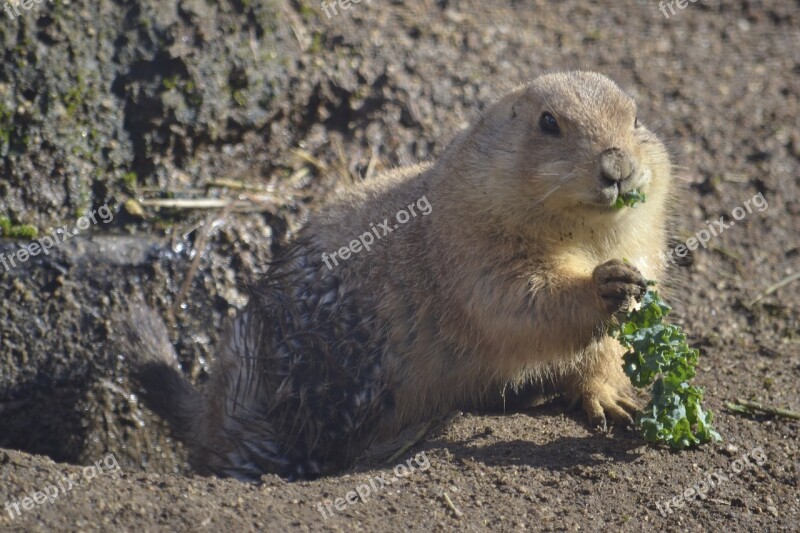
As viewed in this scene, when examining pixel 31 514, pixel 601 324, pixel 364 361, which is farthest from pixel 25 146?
pixel 601 324

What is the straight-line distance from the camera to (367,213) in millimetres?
6742

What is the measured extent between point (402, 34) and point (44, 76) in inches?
131

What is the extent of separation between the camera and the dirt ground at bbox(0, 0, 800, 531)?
201 inches

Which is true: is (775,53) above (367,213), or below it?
above

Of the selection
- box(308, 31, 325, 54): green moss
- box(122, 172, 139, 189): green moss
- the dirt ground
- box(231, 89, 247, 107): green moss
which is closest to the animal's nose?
the dirt ground

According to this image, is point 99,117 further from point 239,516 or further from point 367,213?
point 239,516

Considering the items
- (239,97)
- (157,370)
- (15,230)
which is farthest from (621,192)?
(15,230)

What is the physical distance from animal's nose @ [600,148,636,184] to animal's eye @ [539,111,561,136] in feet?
1.58

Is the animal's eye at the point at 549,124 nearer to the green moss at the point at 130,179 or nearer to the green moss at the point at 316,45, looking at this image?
the green moss at the point at 316,45

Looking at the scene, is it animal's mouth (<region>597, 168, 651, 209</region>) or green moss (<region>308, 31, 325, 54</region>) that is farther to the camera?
green moss (<region>308, 31, 325, 54</region>)

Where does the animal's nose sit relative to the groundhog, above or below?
above

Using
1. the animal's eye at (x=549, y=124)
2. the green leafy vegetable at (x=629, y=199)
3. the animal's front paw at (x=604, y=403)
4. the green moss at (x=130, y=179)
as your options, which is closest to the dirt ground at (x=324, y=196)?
the green moss at (x=130, y=179)

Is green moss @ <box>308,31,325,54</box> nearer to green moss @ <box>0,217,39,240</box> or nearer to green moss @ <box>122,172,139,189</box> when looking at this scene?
green moss @ <box>122,172,139,189</box>

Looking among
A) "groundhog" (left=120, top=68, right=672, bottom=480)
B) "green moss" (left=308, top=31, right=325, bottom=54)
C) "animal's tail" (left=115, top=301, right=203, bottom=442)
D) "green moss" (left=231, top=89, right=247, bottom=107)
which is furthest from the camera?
"green moss" (left=308, top=31, right=325, bottom=54)
